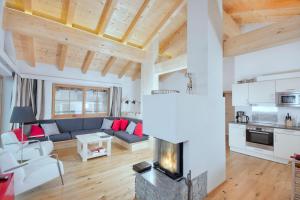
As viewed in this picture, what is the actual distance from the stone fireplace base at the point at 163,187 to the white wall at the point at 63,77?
434cm

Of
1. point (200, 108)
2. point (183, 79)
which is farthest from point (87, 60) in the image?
point (200, 108)

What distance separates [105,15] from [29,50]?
2.39 meters

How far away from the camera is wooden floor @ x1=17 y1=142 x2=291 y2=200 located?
222 cm

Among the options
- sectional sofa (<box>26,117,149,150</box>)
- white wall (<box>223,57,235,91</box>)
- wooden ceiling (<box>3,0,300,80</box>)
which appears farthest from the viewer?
white wall (<box>223,57,235,91</box>)

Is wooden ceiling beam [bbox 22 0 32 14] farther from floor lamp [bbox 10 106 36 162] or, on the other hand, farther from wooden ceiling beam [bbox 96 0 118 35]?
floor lamp [bbox 10 106 36 162]

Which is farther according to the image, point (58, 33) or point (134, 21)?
point (134, 21)

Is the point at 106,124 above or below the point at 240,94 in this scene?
below

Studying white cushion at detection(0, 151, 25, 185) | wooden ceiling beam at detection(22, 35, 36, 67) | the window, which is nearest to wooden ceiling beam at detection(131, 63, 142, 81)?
the window

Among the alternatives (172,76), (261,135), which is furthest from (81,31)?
(261,135)

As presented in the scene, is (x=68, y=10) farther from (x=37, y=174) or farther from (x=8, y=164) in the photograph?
(x=37, y=174)

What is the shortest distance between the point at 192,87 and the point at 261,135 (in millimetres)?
2730

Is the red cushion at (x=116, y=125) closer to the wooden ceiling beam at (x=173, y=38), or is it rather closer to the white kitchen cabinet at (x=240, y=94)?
the wooden ceiling beam at (x=173, y=38)

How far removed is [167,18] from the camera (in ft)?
12.9

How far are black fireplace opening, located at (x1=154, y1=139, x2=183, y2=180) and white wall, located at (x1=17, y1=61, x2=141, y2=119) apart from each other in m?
4.34
